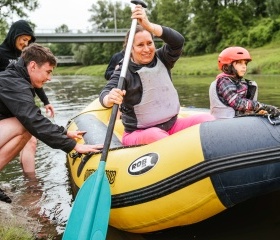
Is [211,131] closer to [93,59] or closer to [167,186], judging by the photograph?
[167,186]

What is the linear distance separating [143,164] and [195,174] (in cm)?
36

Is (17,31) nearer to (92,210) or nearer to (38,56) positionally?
(38,56)

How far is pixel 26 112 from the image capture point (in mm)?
2908

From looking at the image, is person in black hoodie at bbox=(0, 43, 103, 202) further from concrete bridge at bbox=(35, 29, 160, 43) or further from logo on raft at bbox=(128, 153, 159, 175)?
concrete bridge at bbox=(35, 29, 160, 43)

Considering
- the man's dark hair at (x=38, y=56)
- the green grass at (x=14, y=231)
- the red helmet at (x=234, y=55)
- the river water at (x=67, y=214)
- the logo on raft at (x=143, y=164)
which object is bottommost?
the river water at (x=67, y=214)

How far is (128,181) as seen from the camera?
2482 millimetres

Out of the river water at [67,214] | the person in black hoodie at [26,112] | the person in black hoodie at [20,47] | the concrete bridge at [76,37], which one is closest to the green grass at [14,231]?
the river water at [67,214]

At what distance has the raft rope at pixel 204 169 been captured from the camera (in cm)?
217

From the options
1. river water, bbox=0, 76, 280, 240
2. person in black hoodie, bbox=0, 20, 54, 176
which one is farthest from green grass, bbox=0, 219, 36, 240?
person in black hoodie, bbox=0, 20, 54, 176

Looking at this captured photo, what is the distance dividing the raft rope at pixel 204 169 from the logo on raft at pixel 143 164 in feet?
0.36

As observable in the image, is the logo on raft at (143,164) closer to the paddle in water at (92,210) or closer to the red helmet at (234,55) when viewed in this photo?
the paddle in water at (92,210)

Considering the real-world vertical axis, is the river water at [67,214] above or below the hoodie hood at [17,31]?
below

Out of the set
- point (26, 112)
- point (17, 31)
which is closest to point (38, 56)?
point (26, 112)

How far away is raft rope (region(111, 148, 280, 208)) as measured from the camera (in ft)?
7.12
